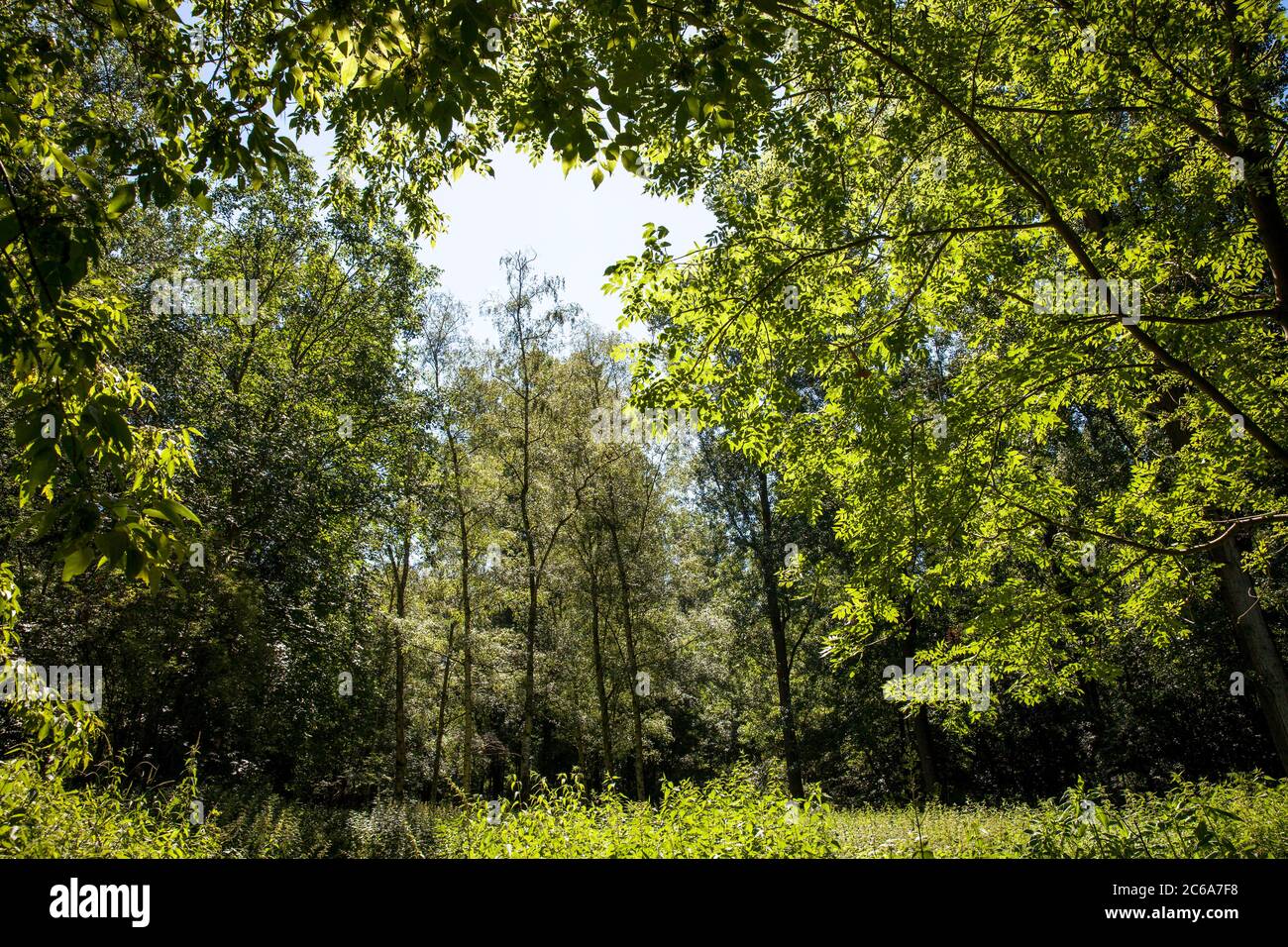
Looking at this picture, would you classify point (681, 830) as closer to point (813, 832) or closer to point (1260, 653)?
point (813, 832)

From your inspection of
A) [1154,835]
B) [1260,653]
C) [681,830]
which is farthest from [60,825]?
[1260,653]

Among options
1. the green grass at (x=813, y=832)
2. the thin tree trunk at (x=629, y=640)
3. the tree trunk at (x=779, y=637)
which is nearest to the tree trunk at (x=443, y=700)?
the thin tree trunk at (x=629, y=640)

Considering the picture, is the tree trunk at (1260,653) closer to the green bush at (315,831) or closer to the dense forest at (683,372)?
the dense forest at (683,372)

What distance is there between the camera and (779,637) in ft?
63.8

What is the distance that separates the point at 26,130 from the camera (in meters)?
2.67

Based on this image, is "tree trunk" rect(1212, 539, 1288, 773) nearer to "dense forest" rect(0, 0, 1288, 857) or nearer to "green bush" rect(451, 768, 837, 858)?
"dense forest" rect(0, 0, 1288, 857)

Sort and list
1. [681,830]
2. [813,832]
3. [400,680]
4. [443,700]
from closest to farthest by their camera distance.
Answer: [813,832]
[681,830]
[400,680]
[443,700]

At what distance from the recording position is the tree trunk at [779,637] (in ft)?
59.3

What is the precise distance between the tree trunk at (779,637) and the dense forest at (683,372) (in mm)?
141

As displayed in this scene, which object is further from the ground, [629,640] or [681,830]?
[629,640]

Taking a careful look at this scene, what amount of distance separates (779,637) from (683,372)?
50.1 ft

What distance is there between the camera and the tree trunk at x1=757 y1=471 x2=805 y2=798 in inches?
712

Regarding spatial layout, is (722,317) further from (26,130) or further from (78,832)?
(78,832)
